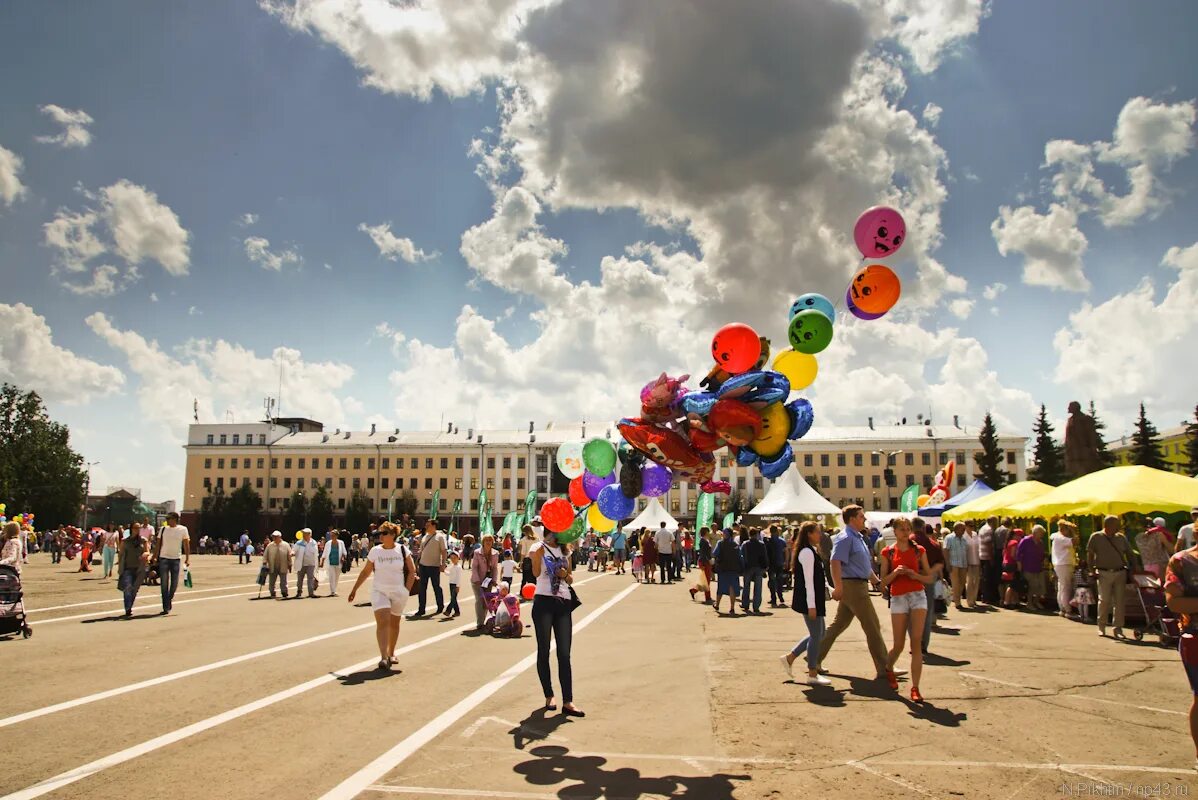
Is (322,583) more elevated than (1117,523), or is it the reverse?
(1117,523)

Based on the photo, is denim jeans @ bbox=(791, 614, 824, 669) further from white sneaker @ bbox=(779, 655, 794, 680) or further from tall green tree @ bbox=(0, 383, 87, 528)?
tall green tree @ bbox=(0, 383, 87, 528)

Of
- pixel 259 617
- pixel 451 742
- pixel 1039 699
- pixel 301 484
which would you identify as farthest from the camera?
pixel 301 484

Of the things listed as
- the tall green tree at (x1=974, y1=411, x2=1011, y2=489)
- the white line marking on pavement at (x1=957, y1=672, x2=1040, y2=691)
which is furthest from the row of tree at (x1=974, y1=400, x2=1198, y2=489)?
the white line marking on pavement at (x1=957, y1=672, x2=1040, y2=691)

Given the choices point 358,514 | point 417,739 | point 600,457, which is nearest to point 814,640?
point 600,457

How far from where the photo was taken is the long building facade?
89.9m

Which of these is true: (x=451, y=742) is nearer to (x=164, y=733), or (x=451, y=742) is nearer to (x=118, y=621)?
(x=164, y=733)

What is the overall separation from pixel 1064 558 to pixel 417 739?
13.3 meters

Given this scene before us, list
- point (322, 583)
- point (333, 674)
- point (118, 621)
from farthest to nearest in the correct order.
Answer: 1. point (322, 583)
2. point (118, 621)
3. point (333, 674)

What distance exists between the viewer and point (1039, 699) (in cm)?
763

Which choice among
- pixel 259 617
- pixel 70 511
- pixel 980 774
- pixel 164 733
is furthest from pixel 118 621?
pixel 70 511

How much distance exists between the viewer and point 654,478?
354 inches

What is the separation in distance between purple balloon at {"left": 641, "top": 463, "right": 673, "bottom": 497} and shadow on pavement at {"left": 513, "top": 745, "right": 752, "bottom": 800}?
381 cm

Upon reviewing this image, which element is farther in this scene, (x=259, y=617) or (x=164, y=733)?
(x=259, y=617)

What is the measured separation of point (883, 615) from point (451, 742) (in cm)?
1213
